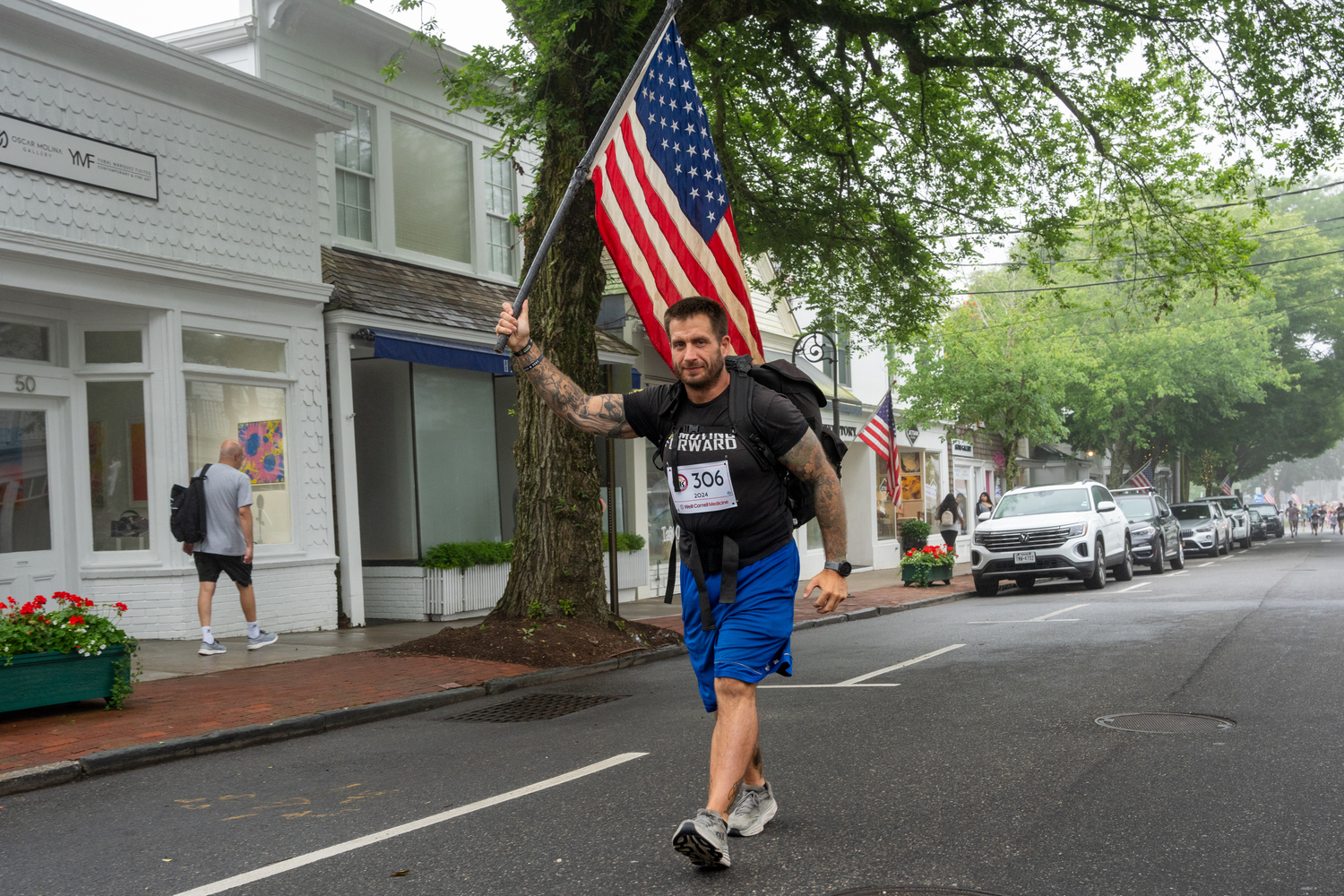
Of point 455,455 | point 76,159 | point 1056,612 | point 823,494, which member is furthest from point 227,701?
point 1056,612

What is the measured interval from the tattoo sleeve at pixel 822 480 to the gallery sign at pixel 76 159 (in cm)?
880

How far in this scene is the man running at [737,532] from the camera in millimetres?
4375

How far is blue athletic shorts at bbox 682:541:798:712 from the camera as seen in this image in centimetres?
436

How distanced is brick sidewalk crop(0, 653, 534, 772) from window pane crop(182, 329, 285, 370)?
3.61 m

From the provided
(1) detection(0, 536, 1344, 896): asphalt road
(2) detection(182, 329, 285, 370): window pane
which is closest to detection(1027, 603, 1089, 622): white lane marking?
(1) detection(0, 536, 1344, 896): asphalt road

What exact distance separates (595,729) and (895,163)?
36.5 ft

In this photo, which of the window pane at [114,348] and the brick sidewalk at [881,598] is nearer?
the window pane at [114,348]

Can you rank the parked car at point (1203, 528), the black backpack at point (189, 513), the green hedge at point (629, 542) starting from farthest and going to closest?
1. the parked car at point (1203, 528)
2. the green hedge at point (629, 542)
3. the black backpack at point (189, 513)

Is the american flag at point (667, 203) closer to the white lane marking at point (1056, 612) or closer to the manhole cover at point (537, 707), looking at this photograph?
the manhole cover at point (537, 707)

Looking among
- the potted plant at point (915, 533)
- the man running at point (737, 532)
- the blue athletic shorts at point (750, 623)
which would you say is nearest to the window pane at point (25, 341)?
the man running at point (737, 532)

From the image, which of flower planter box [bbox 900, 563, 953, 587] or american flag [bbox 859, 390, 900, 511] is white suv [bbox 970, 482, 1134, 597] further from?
american flag [bbox 859, 390, 900, 511]

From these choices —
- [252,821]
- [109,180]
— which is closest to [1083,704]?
[252,821]

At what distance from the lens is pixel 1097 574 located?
18891 millimetres

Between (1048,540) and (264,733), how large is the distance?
14.3m
